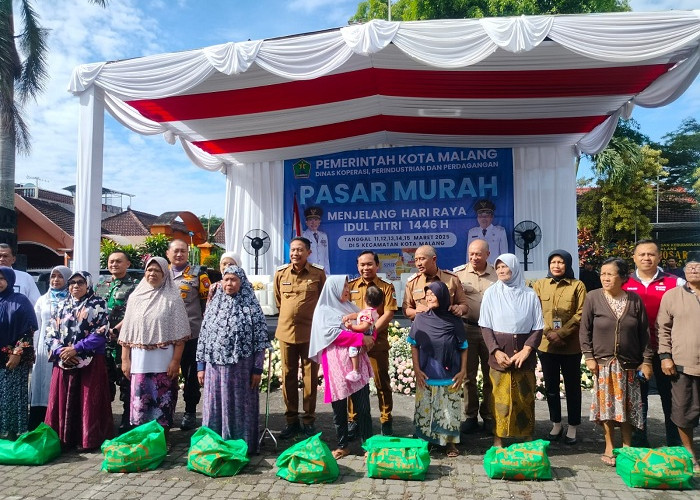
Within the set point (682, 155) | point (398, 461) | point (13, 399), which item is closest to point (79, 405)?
point (13, 399)

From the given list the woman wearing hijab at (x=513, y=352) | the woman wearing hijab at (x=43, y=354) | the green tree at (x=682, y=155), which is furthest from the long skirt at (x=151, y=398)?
the green tree at (x=682, y=155)

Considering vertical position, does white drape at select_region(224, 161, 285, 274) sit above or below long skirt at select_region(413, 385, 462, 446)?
above

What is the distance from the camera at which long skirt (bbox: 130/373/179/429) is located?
12.2 ft

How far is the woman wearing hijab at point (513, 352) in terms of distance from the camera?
3.49 m

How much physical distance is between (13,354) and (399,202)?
6.32m

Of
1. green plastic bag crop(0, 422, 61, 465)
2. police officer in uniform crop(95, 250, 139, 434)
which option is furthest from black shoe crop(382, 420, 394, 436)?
green plastic bag crop(0, 422, 61, 465)

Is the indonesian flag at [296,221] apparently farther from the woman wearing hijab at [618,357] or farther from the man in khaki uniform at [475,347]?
the woman wearing hijab at [618,357]

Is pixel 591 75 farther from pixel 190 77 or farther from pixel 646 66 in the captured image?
pixel 190 77

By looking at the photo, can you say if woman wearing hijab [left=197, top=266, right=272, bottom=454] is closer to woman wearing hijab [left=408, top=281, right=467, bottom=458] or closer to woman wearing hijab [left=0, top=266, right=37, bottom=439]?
woman wearing hijab [left=408, top=281, right=467, bottom=458]

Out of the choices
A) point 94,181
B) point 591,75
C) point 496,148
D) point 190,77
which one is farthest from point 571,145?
point 94,181

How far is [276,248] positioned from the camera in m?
9.42

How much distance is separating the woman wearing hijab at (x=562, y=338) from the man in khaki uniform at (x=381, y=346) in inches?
47.4

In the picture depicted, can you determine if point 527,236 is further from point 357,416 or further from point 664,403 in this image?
point 357,416

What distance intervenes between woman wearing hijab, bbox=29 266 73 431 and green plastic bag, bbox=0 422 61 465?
47 centimetres
